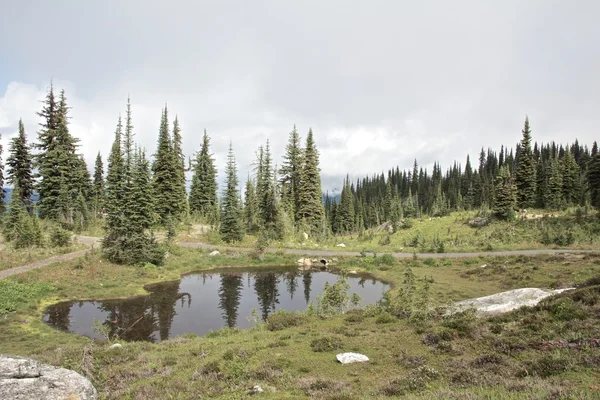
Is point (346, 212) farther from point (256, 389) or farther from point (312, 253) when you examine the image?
point (256, 389)

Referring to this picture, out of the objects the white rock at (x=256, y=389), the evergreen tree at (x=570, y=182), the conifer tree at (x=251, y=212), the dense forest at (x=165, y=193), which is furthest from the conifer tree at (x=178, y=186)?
the evergreen tree at (x=570, y=182)

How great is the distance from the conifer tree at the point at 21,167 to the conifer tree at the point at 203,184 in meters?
26.2

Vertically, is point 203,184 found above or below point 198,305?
above

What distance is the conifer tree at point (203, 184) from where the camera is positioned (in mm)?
66938

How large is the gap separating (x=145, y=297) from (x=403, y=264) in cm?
2555

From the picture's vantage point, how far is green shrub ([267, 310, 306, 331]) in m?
15.8

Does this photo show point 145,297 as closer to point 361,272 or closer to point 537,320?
point 361,272

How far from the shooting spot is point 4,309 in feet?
63.0

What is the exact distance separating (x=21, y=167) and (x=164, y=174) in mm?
19070

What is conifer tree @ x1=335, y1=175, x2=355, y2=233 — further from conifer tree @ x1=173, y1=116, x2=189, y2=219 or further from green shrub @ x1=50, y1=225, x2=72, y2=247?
green shrub @ x1=50, y1=225, x2=72, y2=247

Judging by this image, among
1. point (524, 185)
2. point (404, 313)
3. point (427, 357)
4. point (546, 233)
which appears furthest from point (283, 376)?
point (524, 185)

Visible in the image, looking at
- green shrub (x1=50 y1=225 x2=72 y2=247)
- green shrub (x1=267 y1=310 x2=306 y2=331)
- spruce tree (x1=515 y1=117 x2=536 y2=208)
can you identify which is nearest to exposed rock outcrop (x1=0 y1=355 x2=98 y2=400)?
green shrub (x1=267 y1=310 x2=306 y2=331)

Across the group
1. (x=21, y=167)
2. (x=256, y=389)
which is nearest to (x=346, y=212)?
(x=21, y=167)

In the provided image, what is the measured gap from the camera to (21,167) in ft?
153
